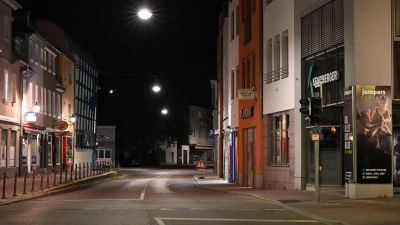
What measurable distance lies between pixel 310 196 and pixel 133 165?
67984 mm

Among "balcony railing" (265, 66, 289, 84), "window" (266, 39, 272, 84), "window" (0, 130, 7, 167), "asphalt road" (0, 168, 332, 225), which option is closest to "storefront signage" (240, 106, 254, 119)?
"balcony railing" (265, 66, 289, 84)

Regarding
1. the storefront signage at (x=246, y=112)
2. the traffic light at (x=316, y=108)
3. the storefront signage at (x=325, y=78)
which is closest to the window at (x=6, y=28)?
the storefront signage at (x=246, y=112)

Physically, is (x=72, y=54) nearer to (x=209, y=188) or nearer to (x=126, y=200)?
(x=209, y=188)

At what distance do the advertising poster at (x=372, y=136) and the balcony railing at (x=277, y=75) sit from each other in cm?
705

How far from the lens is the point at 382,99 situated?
22000 millimetres

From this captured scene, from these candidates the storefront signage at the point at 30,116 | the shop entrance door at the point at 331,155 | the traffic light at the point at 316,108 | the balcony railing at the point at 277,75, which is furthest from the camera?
the storefront signage at the point at 30,116

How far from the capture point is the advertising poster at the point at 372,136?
863 inches

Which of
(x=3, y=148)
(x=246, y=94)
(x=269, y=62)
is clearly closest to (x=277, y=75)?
(x=269, y=62)

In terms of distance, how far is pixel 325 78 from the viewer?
24.6m

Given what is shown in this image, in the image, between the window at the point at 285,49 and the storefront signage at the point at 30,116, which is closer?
the window at the point at 285,49

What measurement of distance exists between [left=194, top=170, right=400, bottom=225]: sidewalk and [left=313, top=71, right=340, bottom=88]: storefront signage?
4022mm

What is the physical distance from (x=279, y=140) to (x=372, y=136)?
845 cm

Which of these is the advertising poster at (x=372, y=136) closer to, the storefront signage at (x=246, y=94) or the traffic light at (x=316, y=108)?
the traffic light at (x=316, y=108)

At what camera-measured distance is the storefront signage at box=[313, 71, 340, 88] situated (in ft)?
77.5
